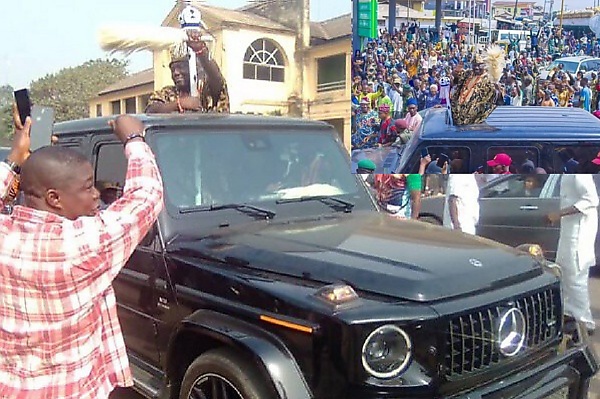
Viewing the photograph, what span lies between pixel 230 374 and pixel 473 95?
5.53 meters

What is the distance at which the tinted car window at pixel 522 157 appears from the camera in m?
7.39

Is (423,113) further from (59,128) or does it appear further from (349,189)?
(59,128)

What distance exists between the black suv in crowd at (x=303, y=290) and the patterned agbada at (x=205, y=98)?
2907mm

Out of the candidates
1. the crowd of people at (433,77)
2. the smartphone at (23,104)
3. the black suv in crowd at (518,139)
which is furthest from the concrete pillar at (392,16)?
the smartphone at (23,104)

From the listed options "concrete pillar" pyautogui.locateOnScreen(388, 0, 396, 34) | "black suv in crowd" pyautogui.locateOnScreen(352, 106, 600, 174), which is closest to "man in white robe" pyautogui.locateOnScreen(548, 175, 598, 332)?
"black suv in crowd" pyautogui.locateOnScreen(352, 106, 600, 174)

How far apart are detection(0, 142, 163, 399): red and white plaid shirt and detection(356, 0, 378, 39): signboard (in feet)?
19.8

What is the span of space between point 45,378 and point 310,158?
237 cm

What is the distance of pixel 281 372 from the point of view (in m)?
2.67

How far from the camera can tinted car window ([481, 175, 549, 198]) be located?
7.44 meters

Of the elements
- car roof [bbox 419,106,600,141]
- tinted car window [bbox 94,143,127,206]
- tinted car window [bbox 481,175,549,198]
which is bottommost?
tinted car window [bbox 481,175,549,198]

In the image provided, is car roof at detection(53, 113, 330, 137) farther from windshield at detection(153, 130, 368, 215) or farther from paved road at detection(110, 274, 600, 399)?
paved road at detection(110, 274, 600, 399)

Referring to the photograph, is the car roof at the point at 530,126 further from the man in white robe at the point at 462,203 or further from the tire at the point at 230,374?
the tire at the point at 230,374

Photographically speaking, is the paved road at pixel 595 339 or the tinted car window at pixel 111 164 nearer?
the tinted car window at pixel 111 164

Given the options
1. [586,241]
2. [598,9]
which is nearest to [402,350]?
[586,241]
